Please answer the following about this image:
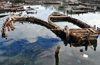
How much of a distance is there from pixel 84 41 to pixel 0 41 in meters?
16.9

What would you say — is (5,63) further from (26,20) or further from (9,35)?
(26,20)

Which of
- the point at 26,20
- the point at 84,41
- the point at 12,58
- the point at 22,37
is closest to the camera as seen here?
the point at 12,58

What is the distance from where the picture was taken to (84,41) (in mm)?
22078

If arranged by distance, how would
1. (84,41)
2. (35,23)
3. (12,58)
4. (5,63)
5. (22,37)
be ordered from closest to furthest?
(5,63) → (12,58) → (84,41) → (22,37) → (35,23)

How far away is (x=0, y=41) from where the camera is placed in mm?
23469

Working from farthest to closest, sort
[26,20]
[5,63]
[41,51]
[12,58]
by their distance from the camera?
[26,20]
[41,51]
[12,58]
[5,63]

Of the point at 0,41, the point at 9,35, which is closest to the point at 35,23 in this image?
the point at 9,35

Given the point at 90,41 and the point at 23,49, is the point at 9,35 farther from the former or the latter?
the point at 90,41

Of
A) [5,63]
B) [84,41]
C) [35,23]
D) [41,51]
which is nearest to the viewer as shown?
[5,63]

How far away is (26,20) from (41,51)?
78.1 feet

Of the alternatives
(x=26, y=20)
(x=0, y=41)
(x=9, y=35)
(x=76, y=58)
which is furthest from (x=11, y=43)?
(x=26, y=20)

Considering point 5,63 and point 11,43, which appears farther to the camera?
point 11,43

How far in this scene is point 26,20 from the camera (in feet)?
135

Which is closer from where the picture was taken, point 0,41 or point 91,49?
point 91,49
